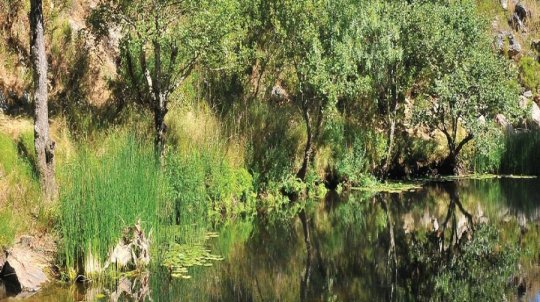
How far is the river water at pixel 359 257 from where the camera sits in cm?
1078

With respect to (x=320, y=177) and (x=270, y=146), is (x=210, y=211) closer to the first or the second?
(x=270, y=146)

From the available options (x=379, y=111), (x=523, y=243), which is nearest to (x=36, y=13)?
(x=523, y=243)

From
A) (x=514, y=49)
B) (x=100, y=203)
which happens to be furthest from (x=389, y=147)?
(x=514, y=49)

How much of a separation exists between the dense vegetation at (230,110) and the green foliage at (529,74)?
15141mm

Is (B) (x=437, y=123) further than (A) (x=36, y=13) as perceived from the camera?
Yes

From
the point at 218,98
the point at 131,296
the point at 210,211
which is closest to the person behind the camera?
the point at 131,296

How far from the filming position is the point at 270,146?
68.9ft

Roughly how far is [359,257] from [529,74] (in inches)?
1390

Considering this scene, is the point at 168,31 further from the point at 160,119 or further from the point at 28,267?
the point at 28,267

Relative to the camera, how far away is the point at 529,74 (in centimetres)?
4438

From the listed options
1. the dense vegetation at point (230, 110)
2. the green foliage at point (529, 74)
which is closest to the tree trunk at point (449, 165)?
the dense vegetation at point (230, 110)

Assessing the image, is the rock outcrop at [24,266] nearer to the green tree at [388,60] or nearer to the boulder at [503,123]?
the green tree at [388,60]

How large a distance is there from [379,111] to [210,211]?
42.9 ft

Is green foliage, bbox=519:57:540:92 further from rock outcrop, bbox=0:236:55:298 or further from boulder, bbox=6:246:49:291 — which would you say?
boulder, bbox=6:246:49:291
